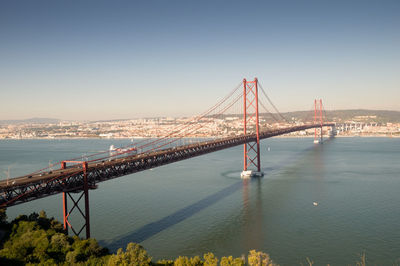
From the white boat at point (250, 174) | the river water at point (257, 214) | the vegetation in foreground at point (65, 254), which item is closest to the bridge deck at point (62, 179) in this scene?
the vegetation in foreground at point (65, 254)

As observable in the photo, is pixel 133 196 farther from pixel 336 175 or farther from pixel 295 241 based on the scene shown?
pixel 336 175

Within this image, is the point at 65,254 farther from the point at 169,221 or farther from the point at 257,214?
the point at 257,214

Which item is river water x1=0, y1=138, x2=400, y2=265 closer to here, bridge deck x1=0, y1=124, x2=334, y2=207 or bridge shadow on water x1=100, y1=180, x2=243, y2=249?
bridge shadow on water x1=100, y1=180, x2=243, y2=249

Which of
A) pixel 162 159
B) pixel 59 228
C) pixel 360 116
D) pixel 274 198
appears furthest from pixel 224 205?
pixel 360 116

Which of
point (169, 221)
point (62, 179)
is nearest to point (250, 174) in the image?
point (169, 221)

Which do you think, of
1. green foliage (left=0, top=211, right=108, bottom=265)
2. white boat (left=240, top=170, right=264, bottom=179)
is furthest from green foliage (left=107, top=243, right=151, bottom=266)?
white boat (left=240, top=170, right=264, bottom=179)
